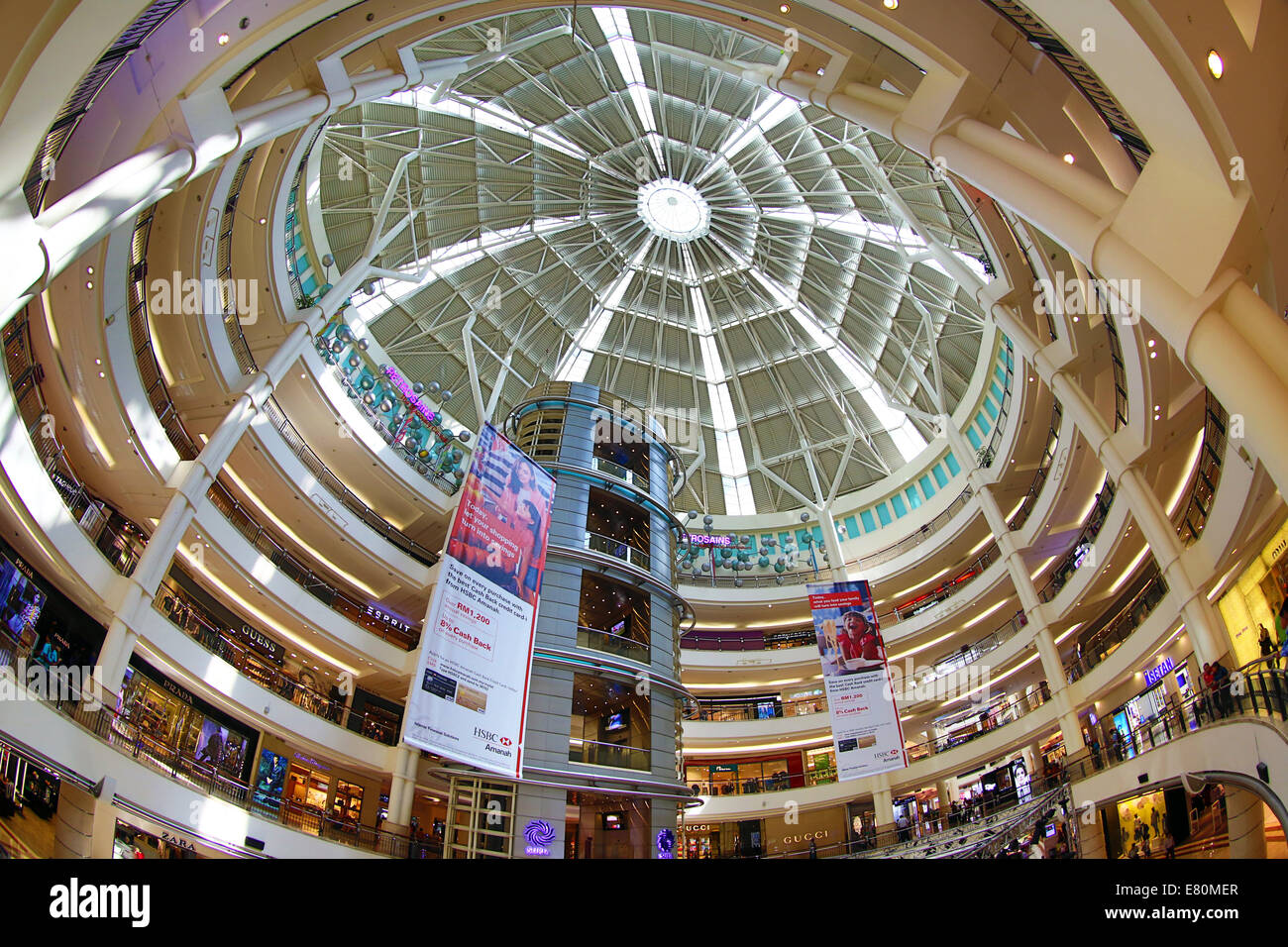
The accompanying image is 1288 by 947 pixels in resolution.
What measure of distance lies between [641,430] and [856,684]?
14.4m

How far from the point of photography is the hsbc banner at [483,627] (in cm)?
1467

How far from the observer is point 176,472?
1942cm

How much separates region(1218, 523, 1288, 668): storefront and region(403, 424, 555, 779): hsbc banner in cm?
1782

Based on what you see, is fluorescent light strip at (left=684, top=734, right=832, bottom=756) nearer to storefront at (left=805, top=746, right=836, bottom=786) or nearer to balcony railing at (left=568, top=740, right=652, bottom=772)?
storefront at (left=805, top=746, right=836, bottom=786)

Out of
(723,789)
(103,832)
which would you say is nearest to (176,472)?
(103,832)

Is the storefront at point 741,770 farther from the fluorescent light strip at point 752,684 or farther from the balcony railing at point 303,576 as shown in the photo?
the balcony railing at point 303,576

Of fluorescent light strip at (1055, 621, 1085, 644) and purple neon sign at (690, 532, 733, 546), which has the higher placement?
purple neon sign at (690, 532, 733, 546)

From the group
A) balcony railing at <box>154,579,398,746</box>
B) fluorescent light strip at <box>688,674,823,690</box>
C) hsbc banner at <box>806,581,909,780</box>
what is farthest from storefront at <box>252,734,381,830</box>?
fluorescent light strip at <box>688,674,823,690</box>

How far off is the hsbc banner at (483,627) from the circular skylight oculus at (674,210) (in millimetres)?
23470

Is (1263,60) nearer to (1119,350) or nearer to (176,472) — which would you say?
(1119,350)

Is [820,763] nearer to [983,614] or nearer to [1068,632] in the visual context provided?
[983,614]

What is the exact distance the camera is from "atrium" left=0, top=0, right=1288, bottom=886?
998cm

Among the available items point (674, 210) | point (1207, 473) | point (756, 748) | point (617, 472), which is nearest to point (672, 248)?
point (674, 210)
